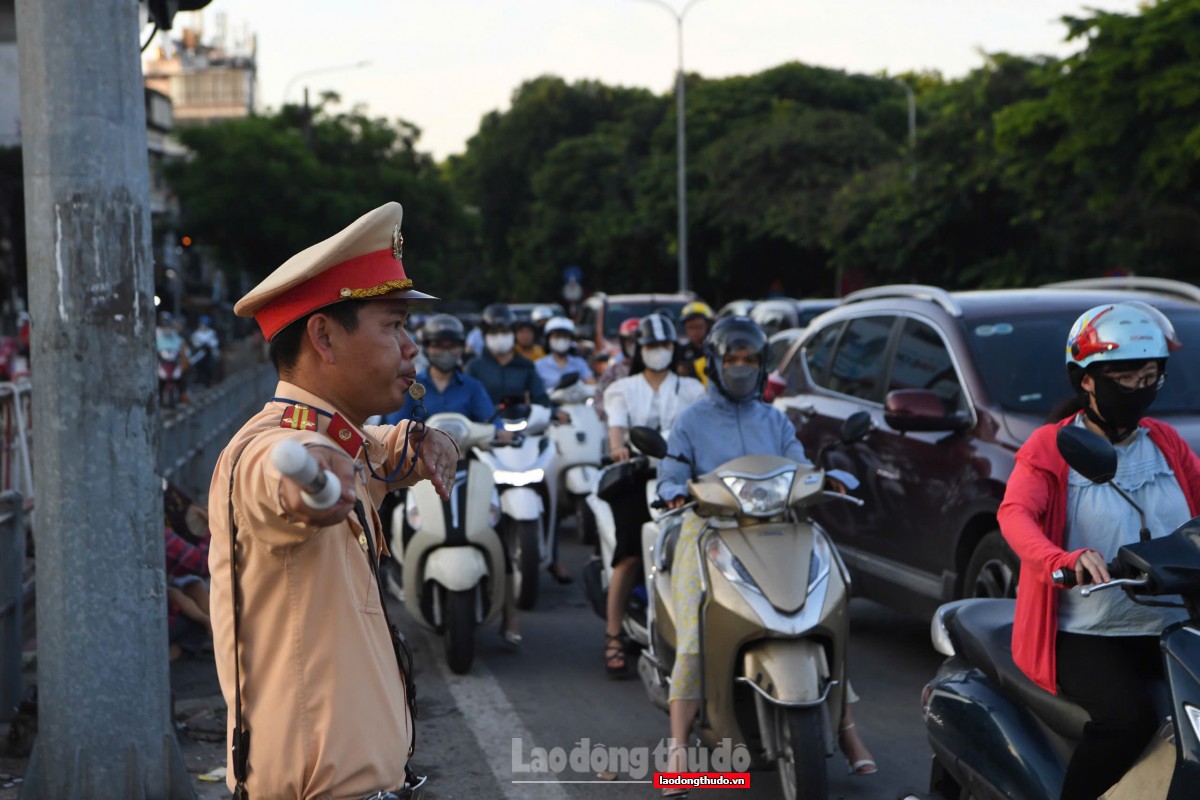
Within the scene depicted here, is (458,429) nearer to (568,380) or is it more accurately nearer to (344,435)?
(568,380)

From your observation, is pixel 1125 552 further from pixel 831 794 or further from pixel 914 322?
pixel 914 322

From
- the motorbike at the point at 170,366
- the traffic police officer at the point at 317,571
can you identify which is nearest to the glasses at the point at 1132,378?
the traffic police officer at the point at 317,571

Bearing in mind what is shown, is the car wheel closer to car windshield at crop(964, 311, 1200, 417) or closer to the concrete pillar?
car windshield at crop(964, 311, 1200, 417)

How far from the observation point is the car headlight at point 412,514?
292 inches

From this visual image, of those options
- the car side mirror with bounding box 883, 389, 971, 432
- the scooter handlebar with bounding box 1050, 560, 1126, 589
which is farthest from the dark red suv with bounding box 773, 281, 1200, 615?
the scooter handlebar with bounding box 1050, 560, 1126, 589

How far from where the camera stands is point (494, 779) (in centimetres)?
557

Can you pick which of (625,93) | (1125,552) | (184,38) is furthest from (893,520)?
(184,38)

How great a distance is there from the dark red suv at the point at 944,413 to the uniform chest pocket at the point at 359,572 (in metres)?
4.20

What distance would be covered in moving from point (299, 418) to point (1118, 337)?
2339 millimetres

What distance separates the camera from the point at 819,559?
204 inches

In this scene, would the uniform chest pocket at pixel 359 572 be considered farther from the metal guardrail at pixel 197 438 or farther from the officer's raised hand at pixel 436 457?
the metal guardrail at pixel 197 438

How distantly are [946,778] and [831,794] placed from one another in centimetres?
116

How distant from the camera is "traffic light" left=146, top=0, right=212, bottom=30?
7.70 meters

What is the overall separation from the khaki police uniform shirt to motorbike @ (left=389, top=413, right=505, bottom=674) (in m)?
4.73
